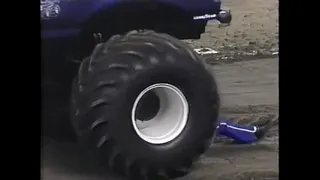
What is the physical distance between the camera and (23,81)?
1125mm

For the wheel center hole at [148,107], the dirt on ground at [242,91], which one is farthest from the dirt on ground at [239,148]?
the wheel center hole at [148,107]

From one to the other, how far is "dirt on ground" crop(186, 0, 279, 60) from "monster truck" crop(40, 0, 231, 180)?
0.03m

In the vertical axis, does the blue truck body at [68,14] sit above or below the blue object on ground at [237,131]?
above

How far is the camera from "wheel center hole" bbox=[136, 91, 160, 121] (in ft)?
3.68

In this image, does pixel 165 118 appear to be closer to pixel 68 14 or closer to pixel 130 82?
pixel 130 82

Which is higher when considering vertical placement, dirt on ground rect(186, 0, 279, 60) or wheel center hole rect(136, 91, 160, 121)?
dirt on ground rect(186, 0, 279, 60)

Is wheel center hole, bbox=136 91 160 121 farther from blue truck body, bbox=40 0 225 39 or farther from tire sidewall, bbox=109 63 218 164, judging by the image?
blue truck body, bbox=40 0 225 39

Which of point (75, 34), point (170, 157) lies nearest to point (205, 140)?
point (170, 157)

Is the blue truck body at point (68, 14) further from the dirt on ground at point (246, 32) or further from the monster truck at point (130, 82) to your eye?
the dirt on ground at point (246, 32)

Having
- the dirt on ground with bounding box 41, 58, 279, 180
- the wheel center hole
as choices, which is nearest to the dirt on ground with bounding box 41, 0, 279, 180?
the dirt on ground with bounding box 41, 58, 279, 180

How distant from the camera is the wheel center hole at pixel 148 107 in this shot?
1.12 metres

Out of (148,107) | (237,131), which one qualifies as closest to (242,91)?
(237,131)

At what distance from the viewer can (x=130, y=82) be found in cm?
110
